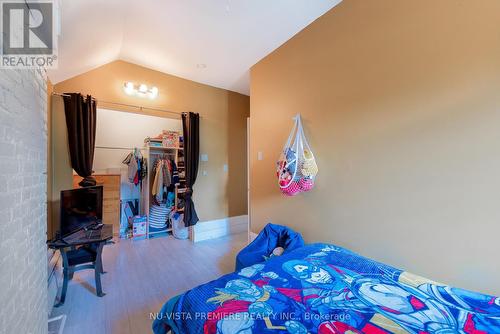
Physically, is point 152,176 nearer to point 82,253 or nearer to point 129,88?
point 129,88

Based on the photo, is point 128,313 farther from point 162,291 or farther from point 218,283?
point 218,283

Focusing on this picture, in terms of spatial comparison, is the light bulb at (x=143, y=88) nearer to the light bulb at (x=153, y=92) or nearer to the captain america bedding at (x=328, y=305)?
the light bulb at (x=153, y=92)

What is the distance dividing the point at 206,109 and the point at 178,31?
1.59 meters

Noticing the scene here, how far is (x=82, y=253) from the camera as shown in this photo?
86.2 inches

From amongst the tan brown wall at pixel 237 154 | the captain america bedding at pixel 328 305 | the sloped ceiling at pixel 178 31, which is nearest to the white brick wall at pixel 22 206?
the captain america bedding at pixel 328 305

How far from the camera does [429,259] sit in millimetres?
1429

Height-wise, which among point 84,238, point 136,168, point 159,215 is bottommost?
point 159,215

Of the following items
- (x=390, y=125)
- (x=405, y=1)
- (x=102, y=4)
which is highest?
(x=102, y=4)

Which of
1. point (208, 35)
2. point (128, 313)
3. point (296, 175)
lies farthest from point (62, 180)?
point (296, 175)

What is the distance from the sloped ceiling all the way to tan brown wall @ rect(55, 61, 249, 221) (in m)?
0.21

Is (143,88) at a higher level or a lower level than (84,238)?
higher

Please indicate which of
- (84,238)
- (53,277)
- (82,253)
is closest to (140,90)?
(84,238)

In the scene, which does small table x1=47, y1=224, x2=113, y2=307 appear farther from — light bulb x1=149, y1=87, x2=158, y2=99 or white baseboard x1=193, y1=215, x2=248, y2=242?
light bulb x1=149, y1=87, x2=158, y2=99

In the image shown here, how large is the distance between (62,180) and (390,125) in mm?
3805
